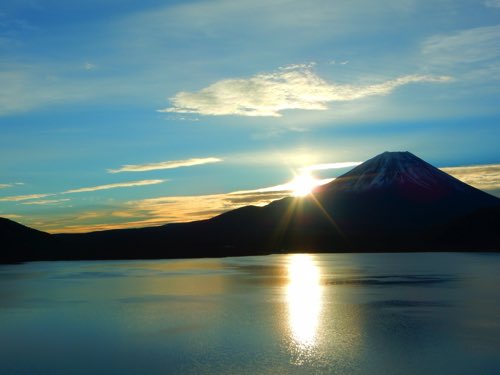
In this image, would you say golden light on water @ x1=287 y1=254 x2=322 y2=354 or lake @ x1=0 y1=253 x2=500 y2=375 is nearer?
lake @ x1=0 y1=253 x2=500 y2=375

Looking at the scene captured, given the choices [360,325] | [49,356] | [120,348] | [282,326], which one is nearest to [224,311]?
[282,326]

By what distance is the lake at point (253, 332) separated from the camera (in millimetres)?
28750

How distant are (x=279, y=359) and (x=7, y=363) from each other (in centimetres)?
1452

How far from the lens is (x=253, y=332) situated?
38.0m

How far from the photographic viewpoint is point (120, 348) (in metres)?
33.2

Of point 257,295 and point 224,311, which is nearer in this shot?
point 224,311

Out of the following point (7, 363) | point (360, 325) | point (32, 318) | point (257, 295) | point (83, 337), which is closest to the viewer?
point (7, 363)

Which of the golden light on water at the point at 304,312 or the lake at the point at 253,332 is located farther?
the golden light on water at the point at 304,312

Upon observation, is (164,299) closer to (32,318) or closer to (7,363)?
(32,318)

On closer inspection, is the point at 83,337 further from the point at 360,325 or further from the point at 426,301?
the point at 426,301

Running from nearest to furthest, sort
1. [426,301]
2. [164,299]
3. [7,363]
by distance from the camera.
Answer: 1. [7,363]
2. [426,301]
3. [164,299]

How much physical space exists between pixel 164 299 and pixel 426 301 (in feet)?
87.9

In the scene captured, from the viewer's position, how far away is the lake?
94.3 feet

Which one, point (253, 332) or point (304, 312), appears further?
point (304, 312)
